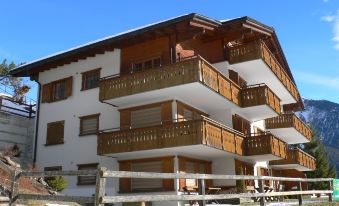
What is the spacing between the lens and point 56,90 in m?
27.5

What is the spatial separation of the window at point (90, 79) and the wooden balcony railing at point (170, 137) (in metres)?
4.31

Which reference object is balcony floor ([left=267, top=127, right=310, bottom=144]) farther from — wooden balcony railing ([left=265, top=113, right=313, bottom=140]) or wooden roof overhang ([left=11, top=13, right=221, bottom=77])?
wooden roof overhang ([left=11, top=13, right=221, bottom=77])

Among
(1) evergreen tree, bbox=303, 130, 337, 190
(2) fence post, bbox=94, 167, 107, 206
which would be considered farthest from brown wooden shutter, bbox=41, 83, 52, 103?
(1) evergreen tree, bbox=303, 130, 337, 190

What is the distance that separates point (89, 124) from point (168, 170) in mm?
6407

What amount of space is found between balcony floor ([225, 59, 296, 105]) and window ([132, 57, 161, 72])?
17.9ft

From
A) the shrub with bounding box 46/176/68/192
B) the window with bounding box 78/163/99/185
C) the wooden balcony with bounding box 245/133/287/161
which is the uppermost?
the wooden balcony with bounding box 245/133/287/161

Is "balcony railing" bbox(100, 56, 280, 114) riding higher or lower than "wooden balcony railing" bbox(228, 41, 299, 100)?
lower

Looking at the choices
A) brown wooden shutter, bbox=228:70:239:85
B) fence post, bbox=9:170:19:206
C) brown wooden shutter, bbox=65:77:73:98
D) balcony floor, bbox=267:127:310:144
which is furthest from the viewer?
balcony floor, bbox=267:127:310:144

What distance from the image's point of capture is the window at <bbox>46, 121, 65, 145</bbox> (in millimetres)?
25830

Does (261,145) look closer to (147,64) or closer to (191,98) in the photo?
(191,98)

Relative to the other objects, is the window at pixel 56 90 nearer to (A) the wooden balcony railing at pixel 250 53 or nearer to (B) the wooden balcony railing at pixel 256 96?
(A) the wooden balcony railing at pixel 250 53

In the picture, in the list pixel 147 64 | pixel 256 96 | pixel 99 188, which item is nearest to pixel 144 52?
pixel 147 64

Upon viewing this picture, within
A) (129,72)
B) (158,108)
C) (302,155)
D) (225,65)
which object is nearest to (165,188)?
(158,108)

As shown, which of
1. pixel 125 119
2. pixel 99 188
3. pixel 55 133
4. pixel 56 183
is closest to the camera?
pixel 99 188
